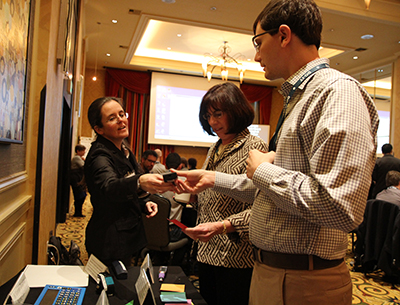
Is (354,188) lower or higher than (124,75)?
lower

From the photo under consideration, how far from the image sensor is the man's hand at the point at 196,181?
1.26 metres

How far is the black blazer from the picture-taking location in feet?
4.46

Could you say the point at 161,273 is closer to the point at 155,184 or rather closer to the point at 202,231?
the point at 202,231

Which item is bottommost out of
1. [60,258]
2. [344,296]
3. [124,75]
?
[60,258]

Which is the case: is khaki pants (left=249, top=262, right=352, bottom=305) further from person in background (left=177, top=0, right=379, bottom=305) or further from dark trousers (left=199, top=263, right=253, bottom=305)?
dark trousers (left=199, top=263, right=253, bottom=305)

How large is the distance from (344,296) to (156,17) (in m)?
5.71

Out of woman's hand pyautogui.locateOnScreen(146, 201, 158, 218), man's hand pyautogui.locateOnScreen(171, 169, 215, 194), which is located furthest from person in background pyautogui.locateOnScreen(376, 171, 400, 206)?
man's hand pyautogui.locateOnScreen(171, 169, 215, 194)

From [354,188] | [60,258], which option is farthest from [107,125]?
[354,188]

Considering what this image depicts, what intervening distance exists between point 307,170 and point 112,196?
0.86m

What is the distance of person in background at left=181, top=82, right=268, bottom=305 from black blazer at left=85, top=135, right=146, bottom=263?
1.10 ft

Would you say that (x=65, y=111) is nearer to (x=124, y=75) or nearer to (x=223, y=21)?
(x=223, y=21)

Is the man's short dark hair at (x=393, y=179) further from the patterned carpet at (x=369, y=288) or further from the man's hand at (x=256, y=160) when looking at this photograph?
the man's hand at (x=256, y=160)

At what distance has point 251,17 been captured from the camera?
553 cm

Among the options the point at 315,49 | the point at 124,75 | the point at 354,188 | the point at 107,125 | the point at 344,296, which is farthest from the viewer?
the point at 124,75
